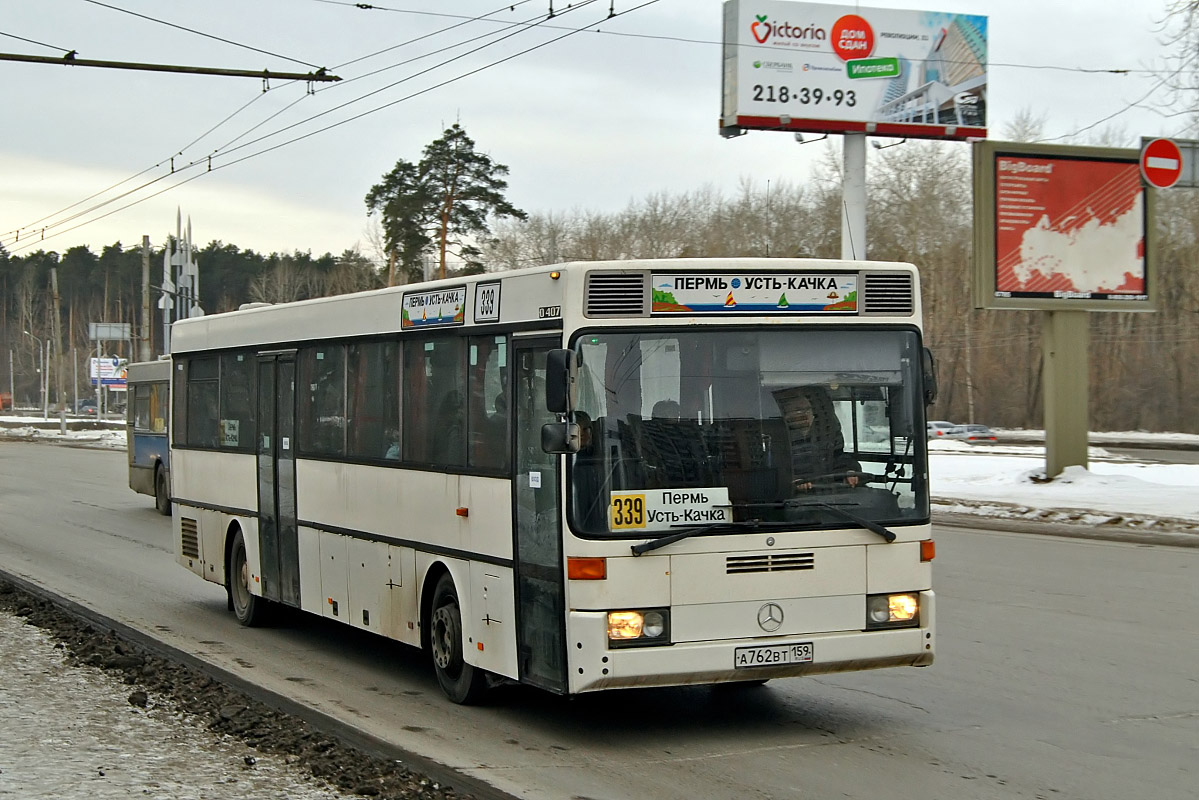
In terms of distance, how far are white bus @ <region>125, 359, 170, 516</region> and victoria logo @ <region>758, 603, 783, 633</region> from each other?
798 inches

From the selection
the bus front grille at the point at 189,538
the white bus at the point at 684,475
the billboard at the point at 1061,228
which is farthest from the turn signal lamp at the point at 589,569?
the billboard at the point at 1061,228

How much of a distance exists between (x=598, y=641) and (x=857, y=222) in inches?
1504

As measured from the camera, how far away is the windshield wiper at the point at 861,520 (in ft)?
24.7

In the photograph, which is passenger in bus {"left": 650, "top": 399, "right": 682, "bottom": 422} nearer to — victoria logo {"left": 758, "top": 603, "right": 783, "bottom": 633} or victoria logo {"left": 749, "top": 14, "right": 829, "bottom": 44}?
victoria logo {"left": 758, "top": 603, "right": 783, "bottom": 633}

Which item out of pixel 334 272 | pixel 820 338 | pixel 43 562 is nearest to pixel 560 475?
pixel 820 338

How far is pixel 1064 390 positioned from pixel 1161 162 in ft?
15.1

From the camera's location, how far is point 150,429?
27.0 metres

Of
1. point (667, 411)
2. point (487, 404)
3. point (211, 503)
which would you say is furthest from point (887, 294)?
point (211, 503)

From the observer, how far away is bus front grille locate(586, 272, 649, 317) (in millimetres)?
7469

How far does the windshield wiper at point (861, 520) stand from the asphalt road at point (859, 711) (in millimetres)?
1095

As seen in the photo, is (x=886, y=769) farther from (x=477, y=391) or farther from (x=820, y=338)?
(x=477, y=391)

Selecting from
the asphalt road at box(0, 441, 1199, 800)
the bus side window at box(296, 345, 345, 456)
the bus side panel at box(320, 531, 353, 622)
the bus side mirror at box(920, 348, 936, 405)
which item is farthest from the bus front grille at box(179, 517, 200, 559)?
the bus side mirror at box(920, 348, 936, 405)

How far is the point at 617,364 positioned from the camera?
7.42 metres

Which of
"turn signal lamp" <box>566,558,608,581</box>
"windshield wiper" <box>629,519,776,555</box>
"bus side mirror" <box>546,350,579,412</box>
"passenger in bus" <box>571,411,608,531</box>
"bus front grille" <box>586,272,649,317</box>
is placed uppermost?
"bus front grille" <box>586,272,649,317</box>
